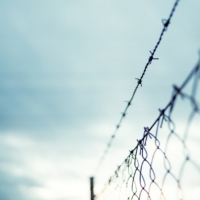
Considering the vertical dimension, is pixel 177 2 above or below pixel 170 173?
above

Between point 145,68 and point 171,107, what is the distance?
825 mm

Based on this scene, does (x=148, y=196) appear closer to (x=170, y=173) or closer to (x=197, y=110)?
(x=170, y=173)

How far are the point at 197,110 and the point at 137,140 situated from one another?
110cm

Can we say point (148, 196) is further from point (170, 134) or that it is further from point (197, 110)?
point (197, 110)

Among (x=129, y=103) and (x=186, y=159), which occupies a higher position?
(x=129, y=103)

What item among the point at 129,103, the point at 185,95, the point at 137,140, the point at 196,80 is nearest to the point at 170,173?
the point at 185,95

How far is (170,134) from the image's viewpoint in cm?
142

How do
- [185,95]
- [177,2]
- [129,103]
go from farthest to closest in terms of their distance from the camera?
[129,103]
[177,2]
[185,95]

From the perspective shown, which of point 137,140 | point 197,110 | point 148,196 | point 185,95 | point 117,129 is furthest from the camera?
point 117,129

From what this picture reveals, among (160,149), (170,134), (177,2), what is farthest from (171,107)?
(177,2)

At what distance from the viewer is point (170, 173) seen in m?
1.43

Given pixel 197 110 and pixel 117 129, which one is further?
Answer: pixel 117 129

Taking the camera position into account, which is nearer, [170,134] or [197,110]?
[197,110]

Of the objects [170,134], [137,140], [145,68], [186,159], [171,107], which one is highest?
[145,68]
